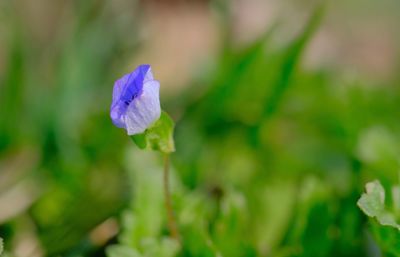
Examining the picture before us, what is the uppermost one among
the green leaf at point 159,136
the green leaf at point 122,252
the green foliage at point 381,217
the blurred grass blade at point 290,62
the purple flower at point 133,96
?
the blurred grass blade at point 290,62

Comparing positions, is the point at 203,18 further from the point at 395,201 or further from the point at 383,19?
the point at 395,201

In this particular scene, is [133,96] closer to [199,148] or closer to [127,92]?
[127,92]

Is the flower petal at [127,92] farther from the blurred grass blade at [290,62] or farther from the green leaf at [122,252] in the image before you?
the blurred grass blade at [290,62]

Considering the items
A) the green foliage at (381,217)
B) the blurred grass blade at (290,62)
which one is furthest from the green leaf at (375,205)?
the blurred grass blade at (290,62)

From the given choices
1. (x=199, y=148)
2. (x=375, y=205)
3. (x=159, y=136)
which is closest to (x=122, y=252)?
(x=159, y=136)

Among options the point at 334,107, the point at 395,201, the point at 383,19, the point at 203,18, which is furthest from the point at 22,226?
the point at 383,19

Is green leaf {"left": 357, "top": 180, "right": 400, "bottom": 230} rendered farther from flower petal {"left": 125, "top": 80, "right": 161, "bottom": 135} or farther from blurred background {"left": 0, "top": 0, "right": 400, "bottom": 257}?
flower petal {"left": 125, "top": 80, "right": 161, "bottom": 135}
